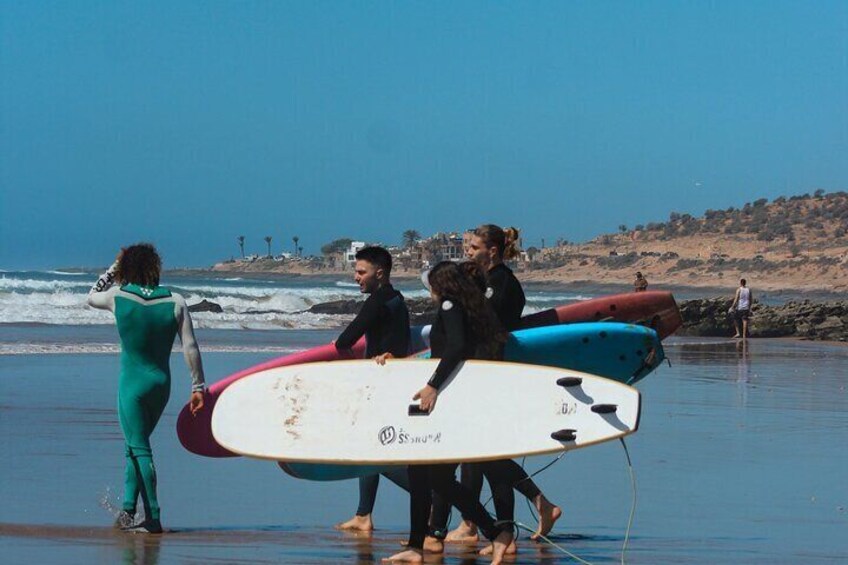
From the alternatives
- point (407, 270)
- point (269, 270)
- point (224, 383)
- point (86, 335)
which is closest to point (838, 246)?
point (407, 270)

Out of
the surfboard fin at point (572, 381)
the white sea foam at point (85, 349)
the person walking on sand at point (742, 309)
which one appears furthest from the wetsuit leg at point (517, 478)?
the person walking on sand at point (742, 309)

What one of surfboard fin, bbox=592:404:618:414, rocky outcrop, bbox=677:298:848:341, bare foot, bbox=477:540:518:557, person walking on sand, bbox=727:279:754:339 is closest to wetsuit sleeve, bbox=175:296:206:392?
bare foot, bbox=477:540:518:557

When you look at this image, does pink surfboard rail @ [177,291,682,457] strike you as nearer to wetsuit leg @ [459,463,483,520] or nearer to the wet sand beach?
the wet sand beach

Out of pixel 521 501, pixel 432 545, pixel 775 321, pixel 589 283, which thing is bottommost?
pixel 589 283

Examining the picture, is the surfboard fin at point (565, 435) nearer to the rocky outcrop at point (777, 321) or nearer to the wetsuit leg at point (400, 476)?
the wetsuit leg at point (400, 476)

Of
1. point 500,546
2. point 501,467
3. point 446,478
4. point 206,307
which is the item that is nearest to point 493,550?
point 500,546

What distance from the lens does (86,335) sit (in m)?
25.1

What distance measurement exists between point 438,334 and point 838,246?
95.5m

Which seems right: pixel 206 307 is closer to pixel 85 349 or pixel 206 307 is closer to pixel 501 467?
pixel 85 349

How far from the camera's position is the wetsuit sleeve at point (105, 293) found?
6.88 m

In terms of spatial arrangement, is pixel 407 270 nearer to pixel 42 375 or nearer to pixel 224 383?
pixel 42 375

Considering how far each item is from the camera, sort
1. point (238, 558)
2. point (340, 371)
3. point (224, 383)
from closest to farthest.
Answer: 1. point (238, 558)
2. point (340, 371)
3. point (224, 383)

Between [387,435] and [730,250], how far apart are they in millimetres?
101788

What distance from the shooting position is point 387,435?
6258mm
